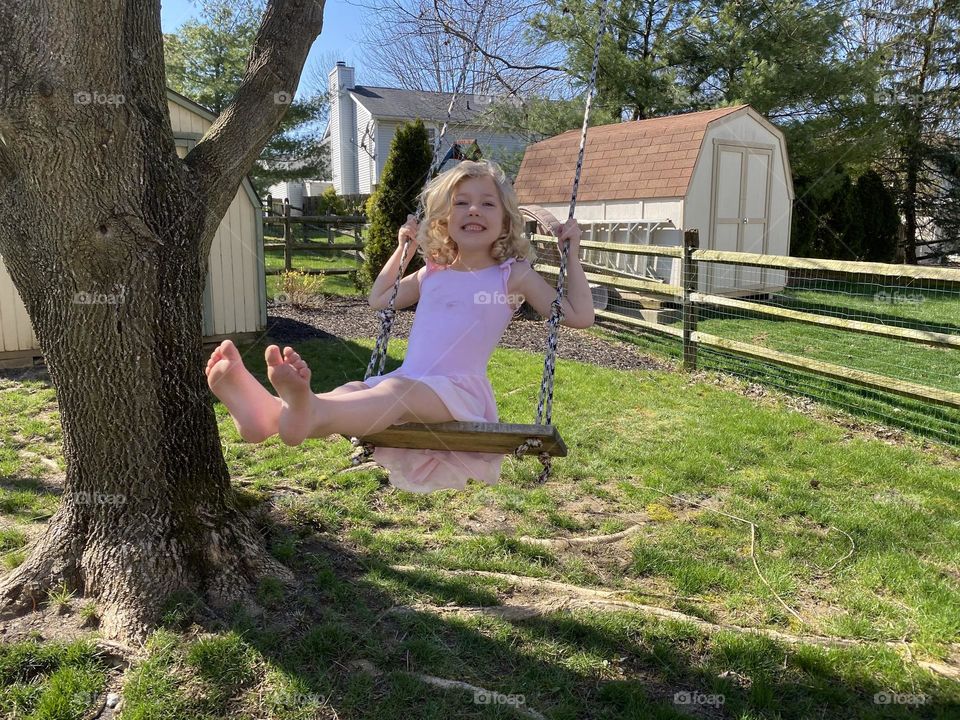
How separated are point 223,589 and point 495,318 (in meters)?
1.64

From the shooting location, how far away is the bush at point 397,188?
11391mm

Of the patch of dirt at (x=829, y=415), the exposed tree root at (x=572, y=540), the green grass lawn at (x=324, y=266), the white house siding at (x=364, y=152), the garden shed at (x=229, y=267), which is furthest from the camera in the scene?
the white house siding at (x=364, y=152)

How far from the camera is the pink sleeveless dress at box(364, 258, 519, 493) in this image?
2873mm

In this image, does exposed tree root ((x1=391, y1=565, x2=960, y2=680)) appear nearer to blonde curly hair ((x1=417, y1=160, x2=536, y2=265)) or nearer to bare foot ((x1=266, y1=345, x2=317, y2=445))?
bare foot ((x1=266, y1=345, x2=317, y2=445))

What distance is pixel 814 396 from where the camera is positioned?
21.4 ft

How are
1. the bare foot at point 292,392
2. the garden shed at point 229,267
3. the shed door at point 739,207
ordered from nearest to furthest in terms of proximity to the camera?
the bare foot at point 292,392 → the garden shed at point 229,267 → the shed door at point 739,207

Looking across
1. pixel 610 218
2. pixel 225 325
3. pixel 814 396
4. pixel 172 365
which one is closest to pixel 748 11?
pixel 610 218

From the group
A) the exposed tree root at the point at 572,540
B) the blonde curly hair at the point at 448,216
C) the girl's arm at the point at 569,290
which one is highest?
the blonde curly hair at the point at 448,216

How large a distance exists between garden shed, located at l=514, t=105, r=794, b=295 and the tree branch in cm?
829

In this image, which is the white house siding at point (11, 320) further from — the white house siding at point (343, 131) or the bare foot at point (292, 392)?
the white house siding at point (343, 131)

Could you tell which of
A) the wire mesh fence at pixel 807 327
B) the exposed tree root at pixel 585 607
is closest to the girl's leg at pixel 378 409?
the exposed tree root at pixel 585 607

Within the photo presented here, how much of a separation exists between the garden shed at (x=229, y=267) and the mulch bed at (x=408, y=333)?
493 millimetres

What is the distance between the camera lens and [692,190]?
1136cm

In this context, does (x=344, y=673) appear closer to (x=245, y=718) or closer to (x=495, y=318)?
(x=245, y=718)
